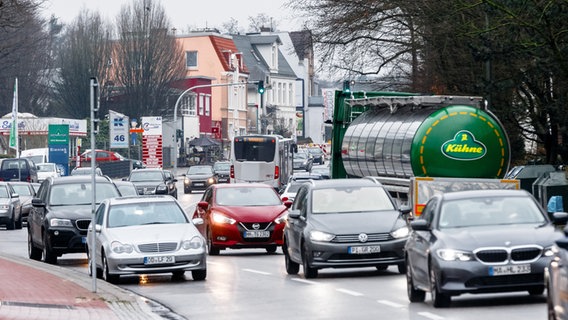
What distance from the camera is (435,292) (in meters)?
17.0

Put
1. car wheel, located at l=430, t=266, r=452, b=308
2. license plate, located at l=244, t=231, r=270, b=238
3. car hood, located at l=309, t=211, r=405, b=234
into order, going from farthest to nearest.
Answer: license plate, located at l=244, t=231, r=270, b=238 < car hood, located at l=309, t=211, r=405, b=234 < car wheel, located at l=430, t=266, r=452, b=308

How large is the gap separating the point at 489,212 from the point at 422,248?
37.1 inches

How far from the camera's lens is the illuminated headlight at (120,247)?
76.8ft

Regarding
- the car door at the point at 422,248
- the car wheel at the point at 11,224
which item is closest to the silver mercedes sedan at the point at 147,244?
the car door at the point at 422,248

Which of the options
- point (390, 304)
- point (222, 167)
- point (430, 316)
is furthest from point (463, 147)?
point (222, 167)

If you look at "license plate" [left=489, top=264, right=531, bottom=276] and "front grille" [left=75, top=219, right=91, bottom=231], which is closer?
"license plate" [left=489, top=264, right=531, bottom=276]

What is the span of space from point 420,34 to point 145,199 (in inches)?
996

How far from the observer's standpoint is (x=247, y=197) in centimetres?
3222

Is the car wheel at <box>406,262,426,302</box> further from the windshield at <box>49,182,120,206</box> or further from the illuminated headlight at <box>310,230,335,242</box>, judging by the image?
the windshield at <box>49,182,120,206</box>

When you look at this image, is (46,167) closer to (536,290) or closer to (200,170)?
(200,170)

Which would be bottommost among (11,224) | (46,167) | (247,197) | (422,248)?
(11,224)

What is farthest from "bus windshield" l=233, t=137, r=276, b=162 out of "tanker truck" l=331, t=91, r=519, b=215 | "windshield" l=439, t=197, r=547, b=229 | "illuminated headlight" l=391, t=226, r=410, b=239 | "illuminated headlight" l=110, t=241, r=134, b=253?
"windshield" l=439, t=197, r=547, b=229

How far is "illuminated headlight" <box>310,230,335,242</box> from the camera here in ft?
74.6

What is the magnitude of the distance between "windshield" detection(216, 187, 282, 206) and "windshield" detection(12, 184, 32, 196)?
20163 millimetres
